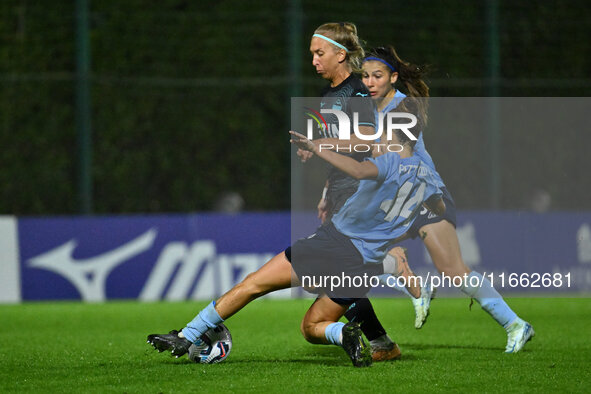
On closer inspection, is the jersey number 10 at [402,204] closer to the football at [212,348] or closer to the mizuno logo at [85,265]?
the football at [212,348]

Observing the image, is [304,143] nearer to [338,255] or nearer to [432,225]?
[338,255]

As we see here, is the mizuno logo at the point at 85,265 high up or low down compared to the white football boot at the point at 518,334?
down

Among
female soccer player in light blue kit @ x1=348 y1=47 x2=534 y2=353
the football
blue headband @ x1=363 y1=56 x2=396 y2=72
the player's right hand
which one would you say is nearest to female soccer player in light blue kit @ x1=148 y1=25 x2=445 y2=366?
the football

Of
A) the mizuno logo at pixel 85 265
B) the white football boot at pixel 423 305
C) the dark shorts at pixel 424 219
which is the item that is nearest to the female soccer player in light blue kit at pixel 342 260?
the dark shorts at pixel 424 219

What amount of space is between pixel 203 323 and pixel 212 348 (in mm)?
314

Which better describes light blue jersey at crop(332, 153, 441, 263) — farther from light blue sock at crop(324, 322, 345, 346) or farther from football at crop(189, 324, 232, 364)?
football at crop(189, 324, 232, 364)

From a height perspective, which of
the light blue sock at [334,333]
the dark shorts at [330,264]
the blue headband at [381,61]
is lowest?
the light blue sock at [334,333]

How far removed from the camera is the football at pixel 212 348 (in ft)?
21.5

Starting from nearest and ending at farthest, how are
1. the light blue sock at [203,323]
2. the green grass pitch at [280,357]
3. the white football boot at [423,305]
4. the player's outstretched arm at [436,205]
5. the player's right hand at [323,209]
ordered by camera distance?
1. the green grass pitch at [280,357]
2. the light blue sock at [203,323]
3. the player's right hand at [323,209]
4. the player's outstretched arm at [436,205]
5. the white football boot at [423,305]

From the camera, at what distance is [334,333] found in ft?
20.7

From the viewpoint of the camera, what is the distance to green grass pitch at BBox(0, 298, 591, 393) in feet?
19.0

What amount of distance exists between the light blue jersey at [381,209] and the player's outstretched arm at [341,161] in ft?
0.30

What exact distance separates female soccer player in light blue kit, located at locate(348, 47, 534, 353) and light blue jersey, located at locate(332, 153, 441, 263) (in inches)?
15.6

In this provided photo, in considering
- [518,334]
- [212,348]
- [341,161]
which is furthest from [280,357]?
[341,161]
